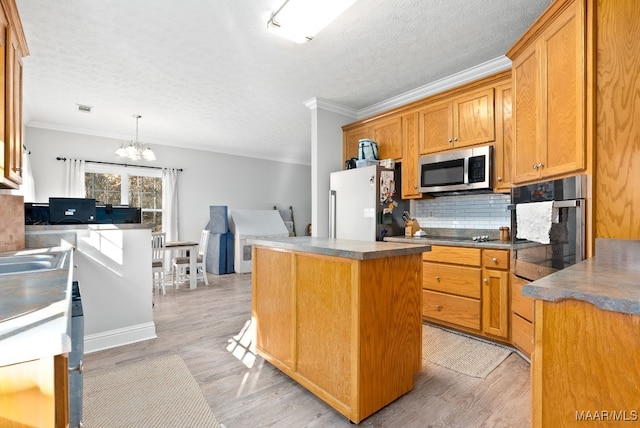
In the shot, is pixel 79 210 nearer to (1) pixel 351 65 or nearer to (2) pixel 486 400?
(1) pixel 351 65

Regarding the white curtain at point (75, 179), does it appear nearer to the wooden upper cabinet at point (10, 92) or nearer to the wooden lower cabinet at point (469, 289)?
the wooden upper cabinet at point (10, 92)

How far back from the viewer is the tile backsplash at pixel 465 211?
3.12 meters

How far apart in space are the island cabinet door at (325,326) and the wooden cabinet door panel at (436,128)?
2.11 meters

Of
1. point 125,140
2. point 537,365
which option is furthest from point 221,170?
point 537,365

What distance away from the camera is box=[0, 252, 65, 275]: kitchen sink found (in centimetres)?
162

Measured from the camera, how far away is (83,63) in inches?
112

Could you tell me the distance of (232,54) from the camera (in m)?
2.72

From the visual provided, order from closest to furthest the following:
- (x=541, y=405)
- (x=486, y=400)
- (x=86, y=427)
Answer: (x=541, y=405)
(x=86, y=427)
(x=486, y=400)

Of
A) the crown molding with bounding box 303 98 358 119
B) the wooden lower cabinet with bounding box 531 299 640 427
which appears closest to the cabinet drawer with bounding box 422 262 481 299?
the wooden lower cabinet with bounding box 531 299 640 427

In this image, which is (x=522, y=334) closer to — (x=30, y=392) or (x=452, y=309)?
(x=452, y=309)

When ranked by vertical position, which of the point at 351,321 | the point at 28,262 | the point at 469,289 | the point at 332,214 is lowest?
the point at 469,289

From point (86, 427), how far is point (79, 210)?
1.73m

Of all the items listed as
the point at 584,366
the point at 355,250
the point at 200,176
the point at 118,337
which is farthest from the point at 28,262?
the point at 200,176

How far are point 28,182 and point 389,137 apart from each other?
491cm
